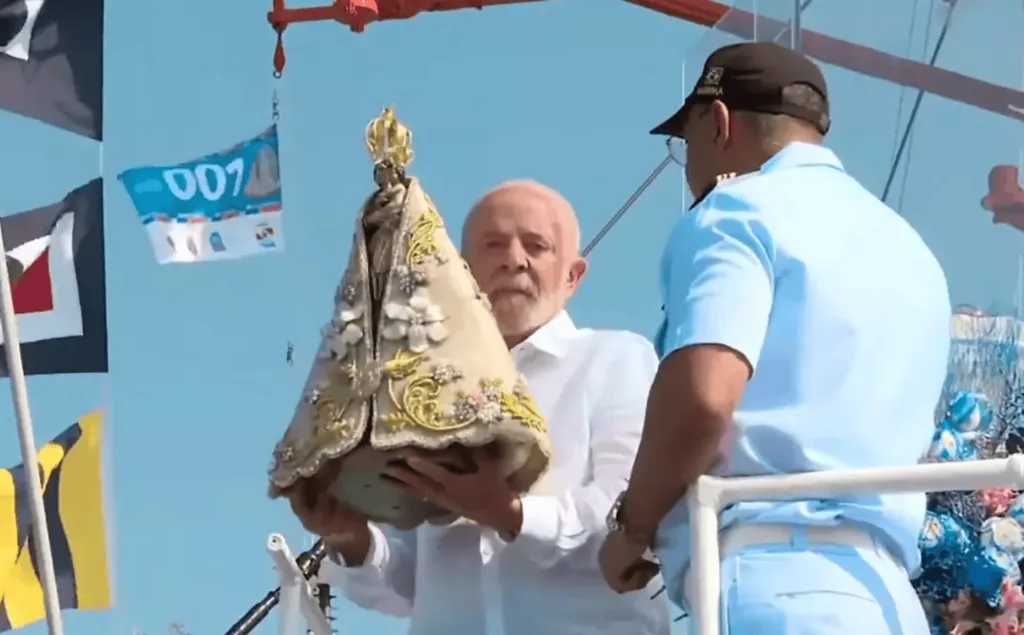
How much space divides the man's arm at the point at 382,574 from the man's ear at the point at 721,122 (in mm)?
859

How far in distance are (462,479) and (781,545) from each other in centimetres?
50

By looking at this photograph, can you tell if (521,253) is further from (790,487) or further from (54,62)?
(54,62)

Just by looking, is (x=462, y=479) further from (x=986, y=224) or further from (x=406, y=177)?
(x=986, y=224)

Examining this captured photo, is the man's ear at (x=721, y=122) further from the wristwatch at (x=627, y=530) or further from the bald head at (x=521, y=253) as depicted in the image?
the bald head at (x=521, y=253)

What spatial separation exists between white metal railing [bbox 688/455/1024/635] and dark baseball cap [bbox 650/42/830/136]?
538 millimetres

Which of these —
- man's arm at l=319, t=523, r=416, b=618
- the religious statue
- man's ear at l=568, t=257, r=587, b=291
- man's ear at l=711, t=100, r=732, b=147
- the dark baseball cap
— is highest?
the dark baseball cap

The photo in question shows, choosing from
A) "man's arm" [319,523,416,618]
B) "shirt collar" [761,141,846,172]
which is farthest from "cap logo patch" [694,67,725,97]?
"man's arm" [319,523,416,618]

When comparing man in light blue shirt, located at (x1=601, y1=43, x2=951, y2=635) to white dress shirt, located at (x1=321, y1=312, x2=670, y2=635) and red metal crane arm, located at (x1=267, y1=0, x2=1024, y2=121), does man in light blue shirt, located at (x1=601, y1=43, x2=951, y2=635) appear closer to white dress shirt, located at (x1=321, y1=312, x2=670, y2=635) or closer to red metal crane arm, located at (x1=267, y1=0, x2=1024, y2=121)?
white dress shirt, located at (x1=321, y1=312, x2=670, y2=635)

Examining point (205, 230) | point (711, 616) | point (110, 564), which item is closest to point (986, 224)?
point (711, 616)

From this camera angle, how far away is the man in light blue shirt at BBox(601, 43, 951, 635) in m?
2.13

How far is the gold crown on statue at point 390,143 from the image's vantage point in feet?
8.88

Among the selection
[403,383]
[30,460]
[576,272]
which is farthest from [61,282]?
[403,383]

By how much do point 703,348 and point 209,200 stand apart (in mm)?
7911

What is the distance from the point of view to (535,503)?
2.67 metres
